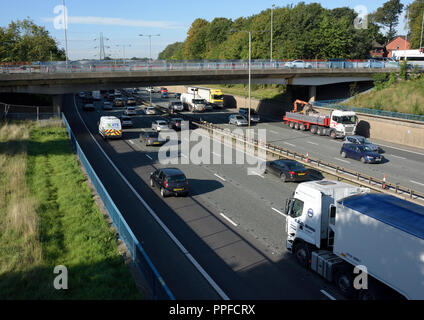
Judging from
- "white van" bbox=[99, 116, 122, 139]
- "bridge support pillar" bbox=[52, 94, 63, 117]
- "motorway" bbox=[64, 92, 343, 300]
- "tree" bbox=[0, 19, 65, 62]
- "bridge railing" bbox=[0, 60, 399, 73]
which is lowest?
"motorway" bbox=[64, 92, 343, 300]

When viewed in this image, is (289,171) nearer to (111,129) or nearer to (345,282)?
(345,282)

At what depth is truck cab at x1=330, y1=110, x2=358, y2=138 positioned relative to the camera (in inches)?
1601

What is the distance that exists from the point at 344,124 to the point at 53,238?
1333 inches

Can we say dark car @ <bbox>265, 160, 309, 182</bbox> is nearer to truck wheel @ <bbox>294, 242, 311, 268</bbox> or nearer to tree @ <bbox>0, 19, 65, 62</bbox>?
truck wheel @ <bbox>294, 242, 311, 268</bbox>

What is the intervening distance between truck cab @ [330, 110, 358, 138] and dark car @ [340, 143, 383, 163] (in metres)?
8.38

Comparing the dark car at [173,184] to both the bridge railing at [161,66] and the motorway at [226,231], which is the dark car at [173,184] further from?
the bridge railing at [161,66]

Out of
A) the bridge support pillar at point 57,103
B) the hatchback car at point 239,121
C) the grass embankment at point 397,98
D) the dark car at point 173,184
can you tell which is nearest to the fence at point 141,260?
the dark car at point 173,184

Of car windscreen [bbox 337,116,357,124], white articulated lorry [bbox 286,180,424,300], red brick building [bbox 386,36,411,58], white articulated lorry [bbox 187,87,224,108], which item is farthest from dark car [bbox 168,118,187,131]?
red brick building [bbox 386,36,411,58]

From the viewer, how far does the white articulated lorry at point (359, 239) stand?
31.4 feet

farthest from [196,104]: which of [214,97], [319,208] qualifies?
[319,208]

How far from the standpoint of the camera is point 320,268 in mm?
12828

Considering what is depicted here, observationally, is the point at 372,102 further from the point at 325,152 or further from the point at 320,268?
the point at 320,268
